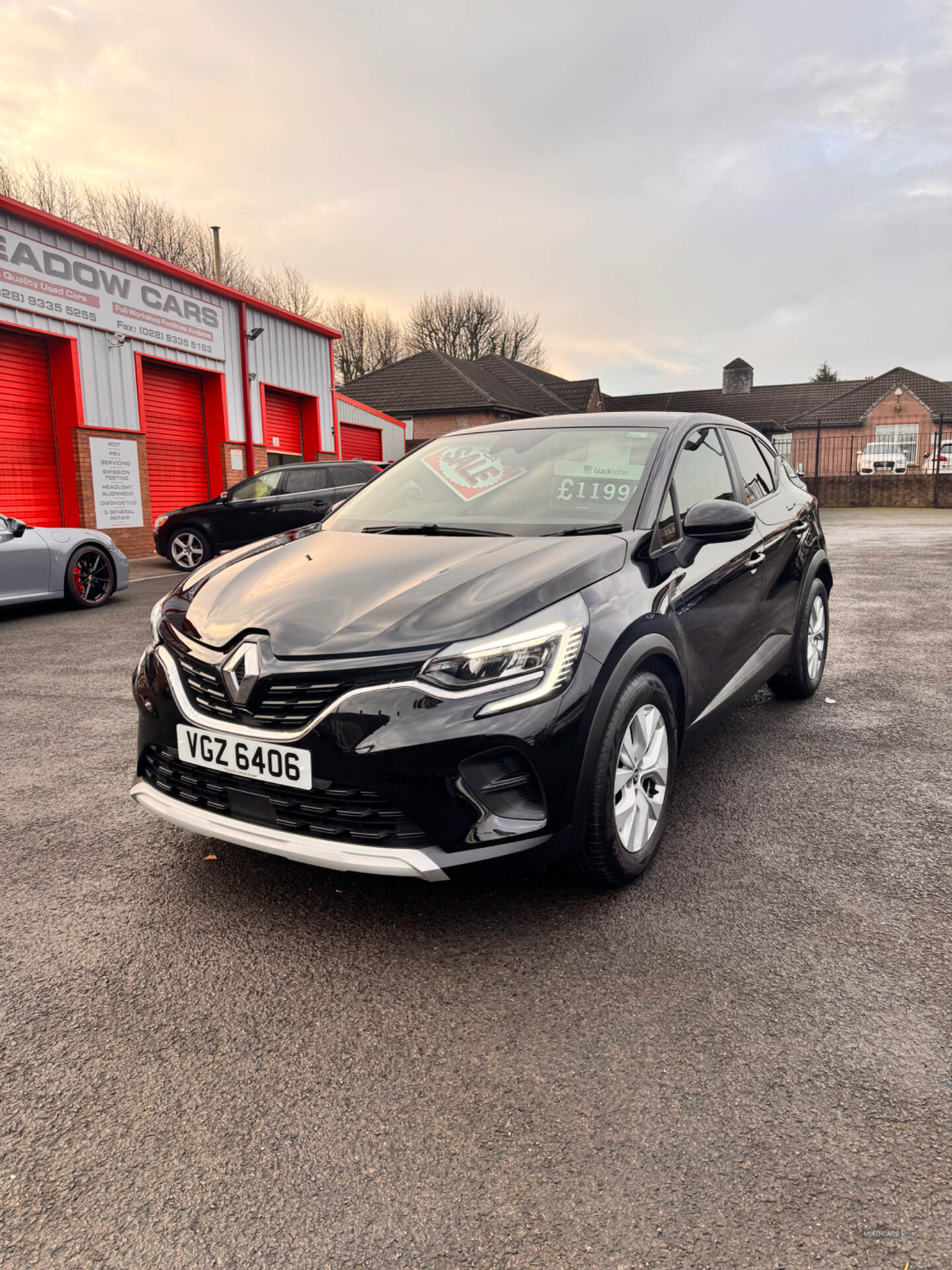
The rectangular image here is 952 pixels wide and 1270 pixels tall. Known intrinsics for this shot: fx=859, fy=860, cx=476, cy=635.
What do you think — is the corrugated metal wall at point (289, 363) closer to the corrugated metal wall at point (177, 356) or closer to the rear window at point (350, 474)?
the corrugated metal wall at point (177, 356)

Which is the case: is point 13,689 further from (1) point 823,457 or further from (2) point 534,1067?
(1) point 823,457

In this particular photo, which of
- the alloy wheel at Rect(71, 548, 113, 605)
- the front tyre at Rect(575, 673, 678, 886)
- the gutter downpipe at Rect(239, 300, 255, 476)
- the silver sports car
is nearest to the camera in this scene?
the front tyre at Rect(575, 673, 678, 886)

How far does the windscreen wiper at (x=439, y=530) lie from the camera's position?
3199mm

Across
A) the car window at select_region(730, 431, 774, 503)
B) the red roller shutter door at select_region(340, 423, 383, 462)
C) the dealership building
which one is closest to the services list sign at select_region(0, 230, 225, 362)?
the dealership building

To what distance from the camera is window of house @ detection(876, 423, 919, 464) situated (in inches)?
1975

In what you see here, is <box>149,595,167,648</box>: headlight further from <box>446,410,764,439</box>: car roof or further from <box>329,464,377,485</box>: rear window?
<box>329,464,377,485</box>: rear window

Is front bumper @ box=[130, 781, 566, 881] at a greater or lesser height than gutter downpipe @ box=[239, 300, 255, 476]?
lesser

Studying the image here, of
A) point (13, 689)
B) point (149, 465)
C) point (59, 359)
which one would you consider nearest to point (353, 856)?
point (13, 689)

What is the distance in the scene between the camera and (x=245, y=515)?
43.2ft

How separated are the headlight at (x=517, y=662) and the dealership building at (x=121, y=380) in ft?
43.5

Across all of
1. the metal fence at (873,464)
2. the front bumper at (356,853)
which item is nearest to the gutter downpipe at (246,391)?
the metal fence at (873,464)

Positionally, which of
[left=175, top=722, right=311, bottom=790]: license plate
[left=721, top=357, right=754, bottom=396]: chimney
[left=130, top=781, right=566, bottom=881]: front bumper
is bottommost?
[left=130, top=781, right=566, bottom=881]: front bumper

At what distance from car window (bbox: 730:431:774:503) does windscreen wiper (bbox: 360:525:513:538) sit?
65.5 inches

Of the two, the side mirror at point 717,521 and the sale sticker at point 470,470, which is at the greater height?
the sale sticker at point 470,470
